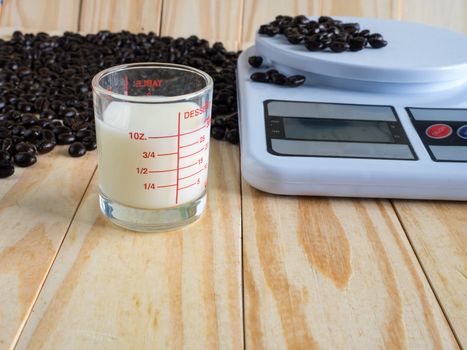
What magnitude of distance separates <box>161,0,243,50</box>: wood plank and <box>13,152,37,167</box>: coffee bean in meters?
0.84

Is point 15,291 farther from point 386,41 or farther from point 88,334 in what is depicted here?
point 386,41

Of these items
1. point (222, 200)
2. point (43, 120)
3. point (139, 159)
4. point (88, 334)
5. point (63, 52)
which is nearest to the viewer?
point (88, 334)

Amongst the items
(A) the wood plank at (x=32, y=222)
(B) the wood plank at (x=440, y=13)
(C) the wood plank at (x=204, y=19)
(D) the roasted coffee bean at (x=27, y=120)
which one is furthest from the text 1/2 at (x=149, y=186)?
(B) the wood plank at (x=440, y=13)

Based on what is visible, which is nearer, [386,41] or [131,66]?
[131,66]

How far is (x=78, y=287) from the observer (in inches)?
23.1

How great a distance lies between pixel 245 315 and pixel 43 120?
52 cm

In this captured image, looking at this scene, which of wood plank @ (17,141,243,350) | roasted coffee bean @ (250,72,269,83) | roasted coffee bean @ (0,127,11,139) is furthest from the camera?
roasted coffee bean @ (250,72,269,83)

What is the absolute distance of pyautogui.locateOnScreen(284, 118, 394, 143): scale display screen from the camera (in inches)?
32.6

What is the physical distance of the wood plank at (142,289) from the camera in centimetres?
53

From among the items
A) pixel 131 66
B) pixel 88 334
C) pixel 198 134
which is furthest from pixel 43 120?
pixel 88 334

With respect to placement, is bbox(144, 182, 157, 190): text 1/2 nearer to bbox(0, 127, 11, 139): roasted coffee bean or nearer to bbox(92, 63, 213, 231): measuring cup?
bbox(92, 63, 213, 231): measuring cup

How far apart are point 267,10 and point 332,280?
1.11m

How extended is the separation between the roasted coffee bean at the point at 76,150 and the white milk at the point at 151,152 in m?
0.20

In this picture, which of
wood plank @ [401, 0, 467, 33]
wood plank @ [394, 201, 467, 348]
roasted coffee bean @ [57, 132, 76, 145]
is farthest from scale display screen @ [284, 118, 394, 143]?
wood plank @ [401, 0, 467, 33]
